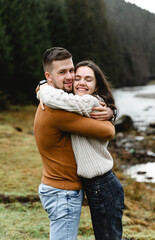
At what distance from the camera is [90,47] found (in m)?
36.5

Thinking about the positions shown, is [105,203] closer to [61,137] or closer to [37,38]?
[61,137]

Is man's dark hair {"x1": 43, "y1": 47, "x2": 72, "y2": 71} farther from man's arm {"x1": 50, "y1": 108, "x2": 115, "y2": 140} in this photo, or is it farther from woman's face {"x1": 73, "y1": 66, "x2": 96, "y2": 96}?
man's arm {"x1": 50, "y1": 108, "x2": 115, "y2": 140}

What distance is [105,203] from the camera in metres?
2.32

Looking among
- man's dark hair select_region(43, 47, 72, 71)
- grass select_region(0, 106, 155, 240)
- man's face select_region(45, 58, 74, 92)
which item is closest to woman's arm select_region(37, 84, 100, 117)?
man's face select_region(45, 58, 74, 92)

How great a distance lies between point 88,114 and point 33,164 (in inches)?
225

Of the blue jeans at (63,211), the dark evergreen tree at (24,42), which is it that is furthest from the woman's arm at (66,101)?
the dark evergreen tree at (24,42)

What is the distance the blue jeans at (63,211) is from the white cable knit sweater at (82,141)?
0.22 m

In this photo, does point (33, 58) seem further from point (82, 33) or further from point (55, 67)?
point (55, 67)

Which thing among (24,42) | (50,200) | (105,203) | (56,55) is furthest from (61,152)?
(24,42)

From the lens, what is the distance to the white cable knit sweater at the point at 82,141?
2.21 m

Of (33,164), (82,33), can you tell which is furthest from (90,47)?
(33,164)

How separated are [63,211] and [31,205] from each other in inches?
114

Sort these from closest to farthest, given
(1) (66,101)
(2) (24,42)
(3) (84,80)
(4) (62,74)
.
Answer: (1) (66,101), (4) (62,74), (3) (84,80), (2) (24,42)

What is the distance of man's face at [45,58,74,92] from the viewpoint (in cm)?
238
